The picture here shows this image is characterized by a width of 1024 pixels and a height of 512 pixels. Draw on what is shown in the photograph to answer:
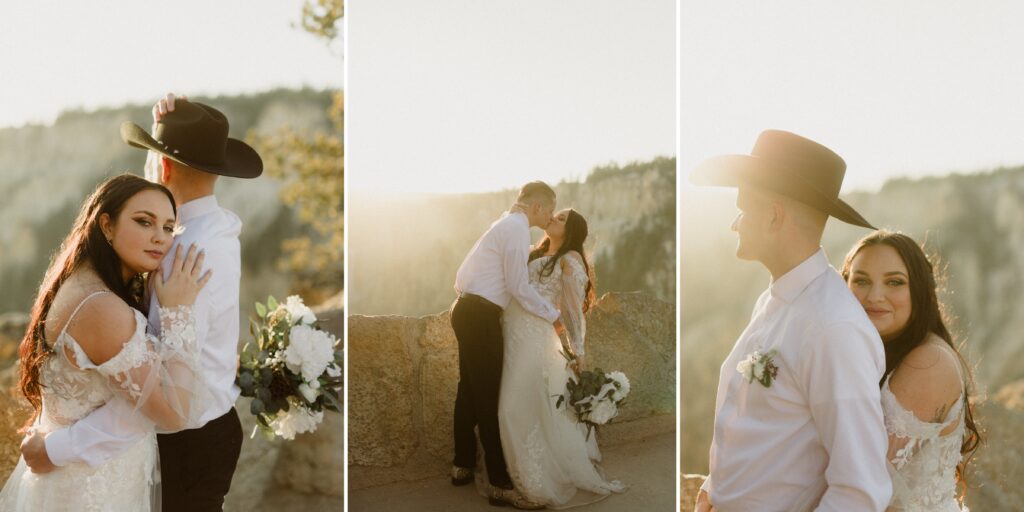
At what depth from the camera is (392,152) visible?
4.70 metres

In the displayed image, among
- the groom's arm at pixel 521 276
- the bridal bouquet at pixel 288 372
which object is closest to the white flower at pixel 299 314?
the bridal bouquet at pixel 288 372

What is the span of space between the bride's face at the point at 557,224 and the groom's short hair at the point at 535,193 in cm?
8

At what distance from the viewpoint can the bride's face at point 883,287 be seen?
2.97 metres

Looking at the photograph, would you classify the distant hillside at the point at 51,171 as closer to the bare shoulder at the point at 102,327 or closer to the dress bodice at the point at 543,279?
the dress bodice at the point at 543,279

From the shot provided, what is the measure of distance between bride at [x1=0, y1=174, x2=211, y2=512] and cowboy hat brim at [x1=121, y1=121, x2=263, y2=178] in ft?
1.05

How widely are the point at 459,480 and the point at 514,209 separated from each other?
4.73 ft

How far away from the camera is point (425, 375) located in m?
4.69

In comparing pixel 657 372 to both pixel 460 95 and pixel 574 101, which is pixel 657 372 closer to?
pixel 574 101

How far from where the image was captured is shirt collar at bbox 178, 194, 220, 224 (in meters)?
3.04

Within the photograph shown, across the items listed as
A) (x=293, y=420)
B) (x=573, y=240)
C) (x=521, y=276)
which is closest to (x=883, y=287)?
(x=573, y=240)

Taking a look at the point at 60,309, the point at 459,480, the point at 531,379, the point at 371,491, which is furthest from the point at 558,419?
the point at 60,309

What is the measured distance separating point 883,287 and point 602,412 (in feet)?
6.43

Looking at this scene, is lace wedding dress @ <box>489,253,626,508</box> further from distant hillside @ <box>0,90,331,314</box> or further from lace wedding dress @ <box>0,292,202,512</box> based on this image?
lace wedding dress @ <box>0,292,202,512</box>

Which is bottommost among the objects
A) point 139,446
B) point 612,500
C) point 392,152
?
point 612,500
